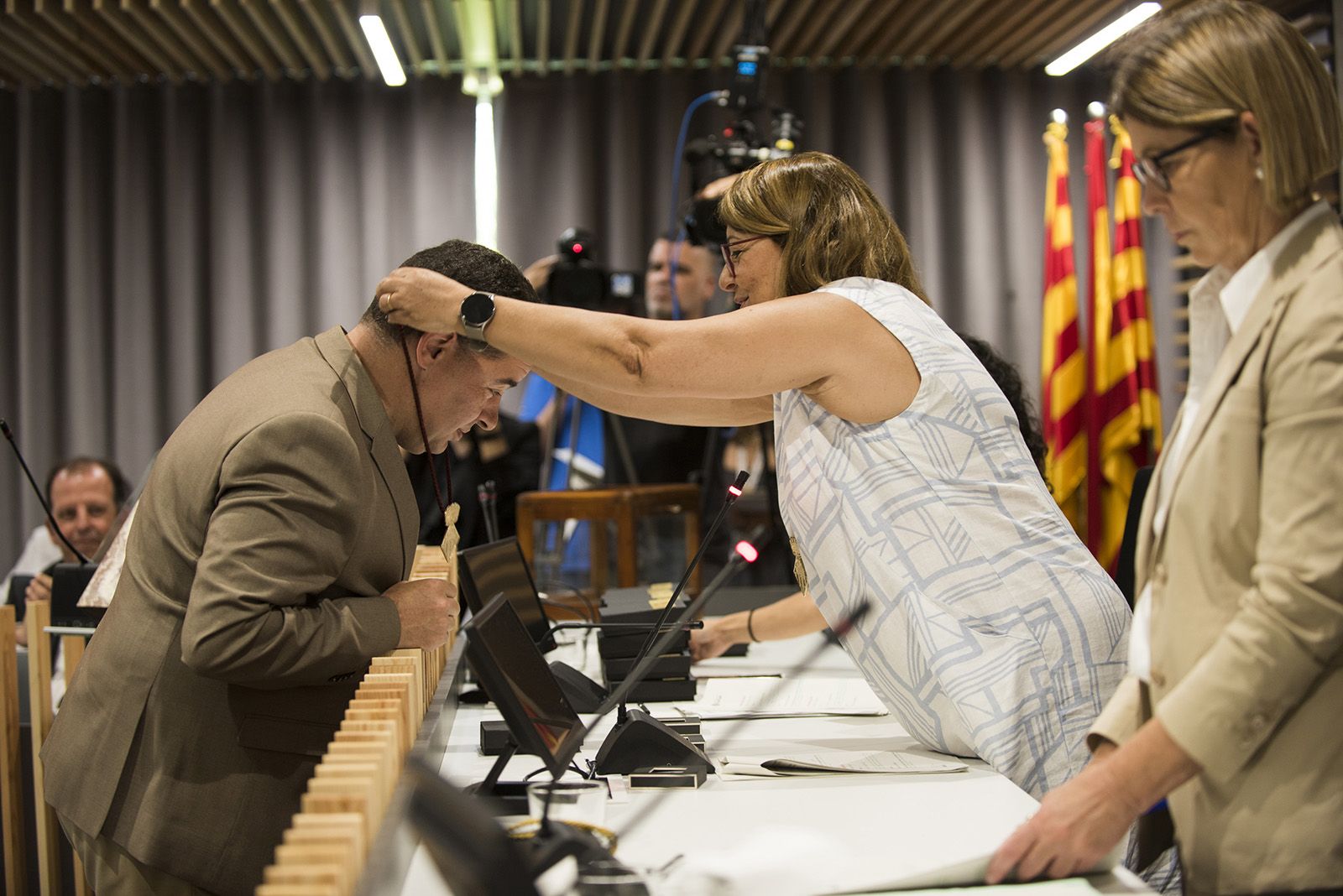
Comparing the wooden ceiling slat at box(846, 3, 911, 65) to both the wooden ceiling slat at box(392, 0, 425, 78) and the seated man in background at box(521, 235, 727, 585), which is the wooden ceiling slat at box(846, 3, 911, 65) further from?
the wooden ceiling slat at box(392, 0, 425, 78)

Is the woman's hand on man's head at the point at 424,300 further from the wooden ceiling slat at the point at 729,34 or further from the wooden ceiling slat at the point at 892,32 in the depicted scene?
the wooden ceiling slat at the point at 892,32

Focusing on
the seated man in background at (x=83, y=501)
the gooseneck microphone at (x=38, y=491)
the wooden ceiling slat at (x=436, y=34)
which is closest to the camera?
the gooseneck microphone at (x=38, y=491)

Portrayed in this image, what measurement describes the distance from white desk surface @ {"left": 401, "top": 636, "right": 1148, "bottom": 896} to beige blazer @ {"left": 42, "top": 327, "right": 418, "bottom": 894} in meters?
0.26

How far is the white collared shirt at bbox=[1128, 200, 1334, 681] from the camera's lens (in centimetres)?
109

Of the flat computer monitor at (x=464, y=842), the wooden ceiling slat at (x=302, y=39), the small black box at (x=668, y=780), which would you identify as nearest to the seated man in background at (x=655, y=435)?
the wooden ceiling slat at (x=302, y=39)

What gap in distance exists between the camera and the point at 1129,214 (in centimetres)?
518

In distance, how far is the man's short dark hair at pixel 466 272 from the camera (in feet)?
5.74

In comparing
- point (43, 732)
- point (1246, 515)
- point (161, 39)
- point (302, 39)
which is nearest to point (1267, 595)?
point (1246, 515)

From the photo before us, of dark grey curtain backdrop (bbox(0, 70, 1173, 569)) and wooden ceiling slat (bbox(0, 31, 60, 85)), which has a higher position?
wooden ceiling slat (bbox(0, 31, 60, 85))

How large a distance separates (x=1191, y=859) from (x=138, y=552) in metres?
1.38

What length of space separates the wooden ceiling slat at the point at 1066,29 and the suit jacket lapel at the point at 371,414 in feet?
14.2

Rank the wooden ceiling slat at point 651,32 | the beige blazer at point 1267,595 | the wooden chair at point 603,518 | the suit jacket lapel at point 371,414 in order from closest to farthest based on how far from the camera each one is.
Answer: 1. the beige blazer at point 1267,595
2. the suit jacket lapel at point 371,414
3. the wooden chair at point 603,518
4. the wooden ceiling slat at point 651,32

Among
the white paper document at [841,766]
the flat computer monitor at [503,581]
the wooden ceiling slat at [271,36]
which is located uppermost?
the wooden ceiling slat at [271,36]

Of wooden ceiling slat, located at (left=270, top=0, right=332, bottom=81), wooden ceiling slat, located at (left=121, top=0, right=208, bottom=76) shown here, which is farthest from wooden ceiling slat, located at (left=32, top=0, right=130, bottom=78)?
wooden ceiling slat, located at (left=270, top=0, right=332, bottom=81)
